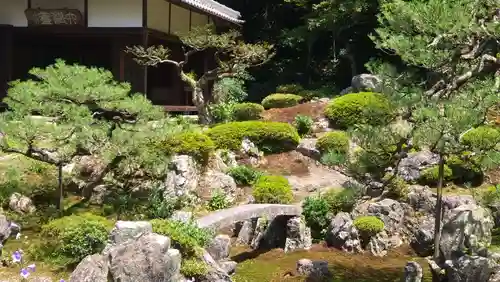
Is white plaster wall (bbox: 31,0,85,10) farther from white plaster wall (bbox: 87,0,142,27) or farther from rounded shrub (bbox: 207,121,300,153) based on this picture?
rounded shrub (bbox: 207,121,300,153)

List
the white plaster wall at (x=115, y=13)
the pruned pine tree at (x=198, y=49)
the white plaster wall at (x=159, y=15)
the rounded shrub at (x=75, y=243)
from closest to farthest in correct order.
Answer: the rounded shrub at (x=75, y=243) → the pruned pine tree at (x=198, y=49) → the white plaster wall at (x=115, y=13) → the white plaster wall at (x=159, y=15)

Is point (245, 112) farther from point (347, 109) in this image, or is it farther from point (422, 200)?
point (422, 200)

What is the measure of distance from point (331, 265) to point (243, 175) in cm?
425

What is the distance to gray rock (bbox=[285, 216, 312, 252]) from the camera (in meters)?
12.8

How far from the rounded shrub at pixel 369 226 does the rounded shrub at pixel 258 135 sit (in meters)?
5.16

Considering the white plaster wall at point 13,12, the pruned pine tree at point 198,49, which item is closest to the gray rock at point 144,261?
the pruned pine tree at point 198,49

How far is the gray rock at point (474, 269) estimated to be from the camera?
839 centimetres

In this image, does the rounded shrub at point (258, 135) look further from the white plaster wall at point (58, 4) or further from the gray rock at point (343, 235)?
the white plaster wall at point (58, 4)

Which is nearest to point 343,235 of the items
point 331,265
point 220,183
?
point 331,265

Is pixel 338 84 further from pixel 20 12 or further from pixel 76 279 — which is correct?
pixel 76 279

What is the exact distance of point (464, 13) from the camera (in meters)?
6.88

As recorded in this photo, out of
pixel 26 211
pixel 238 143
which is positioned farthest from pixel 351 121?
pixel 26 211

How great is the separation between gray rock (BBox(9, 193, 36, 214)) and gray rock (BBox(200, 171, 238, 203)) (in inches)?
151

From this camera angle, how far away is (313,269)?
35.2 ft
